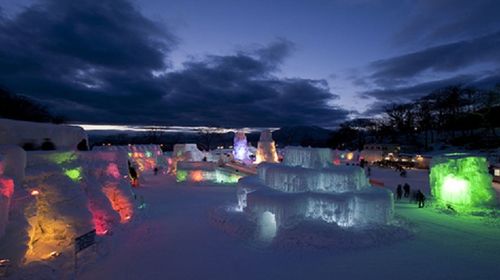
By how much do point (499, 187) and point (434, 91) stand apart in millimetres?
41961

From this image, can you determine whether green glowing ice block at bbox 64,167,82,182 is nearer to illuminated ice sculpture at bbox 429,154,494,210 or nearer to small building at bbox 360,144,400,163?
illuminated ice sculpture at bbox 429,154,494,210

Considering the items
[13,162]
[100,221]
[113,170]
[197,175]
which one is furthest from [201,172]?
[13,162]

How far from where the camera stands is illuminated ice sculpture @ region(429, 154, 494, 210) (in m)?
16.3

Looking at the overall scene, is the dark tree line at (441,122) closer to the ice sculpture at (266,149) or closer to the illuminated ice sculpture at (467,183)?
the illuminated ice sculpture at (467,183)

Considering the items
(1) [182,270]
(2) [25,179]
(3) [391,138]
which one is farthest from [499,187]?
(3) [391,138]

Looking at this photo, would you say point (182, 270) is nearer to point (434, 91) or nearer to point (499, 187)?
point (499, 187)

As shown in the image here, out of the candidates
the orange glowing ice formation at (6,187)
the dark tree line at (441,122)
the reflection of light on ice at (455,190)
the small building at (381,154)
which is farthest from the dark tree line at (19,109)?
the dark tree line at (441,122)

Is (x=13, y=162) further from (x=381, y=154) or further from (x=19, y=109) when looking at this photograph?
(x=381, y=154)

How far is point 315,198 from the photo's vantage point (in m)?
12.5

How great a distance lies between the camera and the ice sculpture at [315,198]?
12.2m

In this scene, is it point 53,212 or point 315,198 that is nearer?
point 53,212

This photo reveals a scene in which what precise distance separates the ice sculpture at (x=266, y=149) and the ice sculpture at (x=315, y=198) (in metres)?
16.8

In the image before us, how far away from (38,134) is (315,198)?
13.9 meters

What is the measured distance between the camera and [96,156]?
15.3 meters
